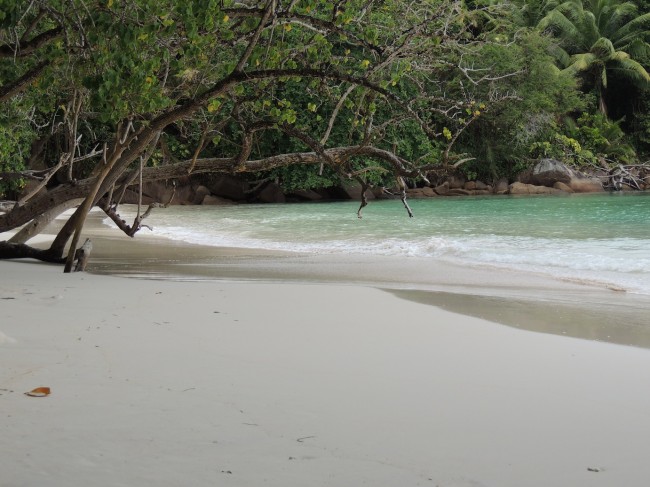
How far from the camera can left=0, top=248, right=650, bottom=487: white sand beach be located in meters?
2.69

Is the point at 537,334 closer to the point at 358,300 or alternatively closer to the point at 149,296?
the point at 358,300

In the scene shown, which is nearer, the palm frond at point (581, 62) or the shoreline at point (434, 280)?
the shoreline at point (434, 280)

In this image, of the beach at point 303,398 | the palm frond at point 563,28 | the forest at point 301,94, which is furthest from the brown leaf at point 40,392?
the palm frond at point 563,28

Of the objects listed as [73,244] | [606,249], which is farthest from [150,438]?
[606,249]

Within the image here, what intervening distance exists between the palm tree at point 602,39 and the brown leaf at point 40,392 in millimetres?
36588

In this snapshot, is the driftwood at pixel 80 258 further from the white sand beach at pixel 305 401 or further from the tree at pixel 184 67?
the white sand beach at pixel 305 401

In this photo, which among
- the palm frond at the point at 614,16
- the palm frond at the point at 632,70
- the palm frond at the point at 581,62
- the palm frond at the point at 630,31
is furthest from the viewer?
the palm frond at the point at 614,16

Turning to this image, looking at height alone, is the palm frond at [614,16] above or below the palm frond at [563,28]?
above

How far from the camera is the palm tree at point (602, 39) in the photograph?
123 feet

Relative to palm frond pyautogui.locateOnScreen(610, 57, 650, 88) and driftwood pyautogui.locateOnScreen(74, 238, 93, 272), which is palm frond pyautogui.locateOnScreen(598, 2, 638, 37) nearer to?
palm frond pyautogui.locateOnScreen(610, 57, 650, 88)

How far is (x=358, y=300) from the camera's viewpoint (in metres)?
6.91

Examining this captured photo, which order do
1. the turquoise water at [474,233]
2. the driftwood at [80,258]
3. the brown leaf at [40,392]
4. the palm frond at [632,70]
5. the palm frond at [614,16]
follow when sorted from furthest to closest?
the palm frond at [614,16], the palm frond at [632,70], the turquoise water at [474,233], the driftwood at [80,258], the brown leaf at [40,392]

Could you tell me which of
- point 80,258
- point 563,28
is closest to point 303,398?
point 80,258

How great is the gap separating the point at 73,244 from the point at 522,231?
33.8 feet
